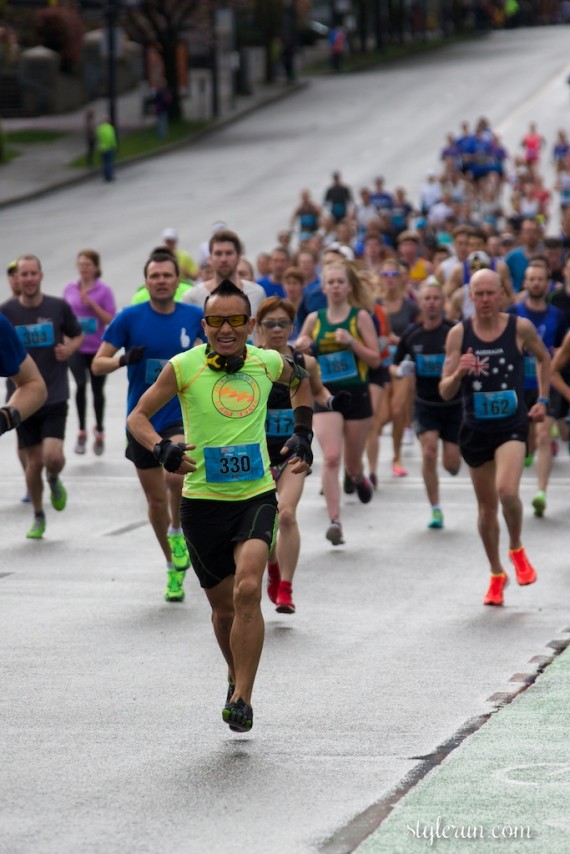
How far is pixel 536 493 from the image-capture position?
1476 cm

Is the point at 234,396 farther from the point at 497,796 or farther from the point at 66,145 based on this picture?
the point at 66,145

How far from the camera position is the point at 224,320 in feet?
24.8

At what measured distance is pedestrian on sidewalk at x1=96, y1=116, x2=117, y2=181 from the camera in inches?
1816

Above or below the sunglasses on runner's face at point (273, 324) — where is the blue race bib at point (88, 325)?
below

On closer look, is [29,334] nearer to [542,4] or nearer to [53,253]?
[53,253]

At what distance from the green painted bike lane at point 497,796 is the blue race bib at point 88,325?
997 centimetres

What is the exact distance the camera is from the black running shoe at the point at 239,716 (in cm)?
725

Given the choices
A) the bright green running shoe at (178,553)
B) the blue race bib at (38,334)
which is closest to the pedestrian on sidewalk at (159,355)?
the bright green running shoe at (178,553)

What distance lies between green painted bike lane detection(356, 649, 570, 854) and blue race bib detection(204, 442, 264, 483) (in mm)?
1422

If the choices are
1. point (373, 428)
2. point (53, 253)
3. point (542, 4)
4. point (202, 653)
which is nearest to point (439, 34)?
point (542, 4)

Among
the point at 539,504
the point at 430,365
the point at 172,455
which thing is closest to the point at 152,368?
the point at 172,455

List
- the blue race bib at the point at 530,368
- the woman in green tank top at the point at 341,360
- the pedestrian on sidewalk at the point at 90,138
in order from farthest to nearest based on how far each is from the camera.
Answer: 1. the pedestrian on sidewalk at the point at 90,138
2. the blue race bib at the point at 530,368
3. the woman in green tank top at the point at 341,360

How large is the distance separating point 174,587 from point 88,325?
22.4 ft

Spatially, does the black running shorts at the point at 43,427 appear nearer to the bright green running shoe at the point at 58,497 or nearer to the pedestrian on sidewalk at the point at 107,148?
the bright green running shoe at the point at 58,497
